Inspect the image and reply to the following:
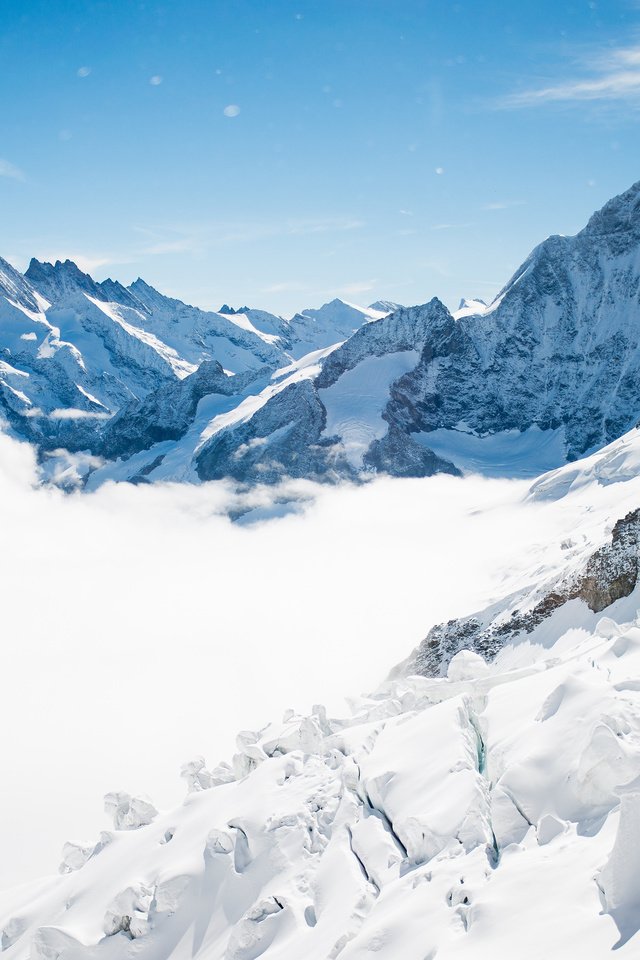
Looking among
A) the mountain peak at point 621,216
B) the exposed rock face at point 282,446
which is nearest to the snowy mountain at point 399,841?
the exposed rock face at point 282,446

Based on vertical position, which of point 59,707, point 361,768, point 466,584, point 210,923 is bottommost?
point 59,707

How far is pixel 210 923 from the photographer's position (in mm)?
20375

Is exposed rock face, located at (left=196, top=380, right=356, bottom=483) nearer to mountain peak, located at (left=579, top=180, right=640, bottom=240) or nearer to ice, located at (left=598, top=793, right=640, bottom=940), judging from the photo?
mountain peak, located at (left=579, top=180, right=640, bottom=240)

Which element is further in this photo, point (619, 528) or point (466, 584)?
point (466, 584)

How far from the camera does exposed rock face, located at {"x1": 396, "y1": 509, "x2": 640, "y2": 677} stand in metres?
38.2

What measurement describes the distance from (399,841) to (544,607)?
26.9 m

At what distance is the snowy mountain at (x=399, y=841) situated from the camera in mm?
12758

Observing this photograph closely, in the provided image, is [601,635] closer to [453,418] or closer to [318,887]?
[318,887]

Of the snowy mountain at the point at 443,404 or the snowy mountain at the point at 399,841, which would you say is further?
the snowy mountain at the point at 443,404

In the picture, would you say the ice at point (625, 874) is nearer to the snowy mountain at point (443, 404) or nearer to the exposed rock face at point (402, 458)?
the exposed rock face at point (402, 458)

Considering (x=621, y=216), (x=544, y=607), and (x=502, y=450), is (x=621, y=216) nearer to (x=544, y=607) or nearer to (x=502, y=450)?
(x=502, y=450)

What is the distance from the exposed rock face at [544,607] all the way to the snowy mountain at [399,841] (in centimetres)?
885

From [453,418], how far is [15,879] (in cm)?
15810

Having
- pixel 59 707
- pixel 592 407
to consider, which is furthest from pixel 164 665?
pixel 592 407
